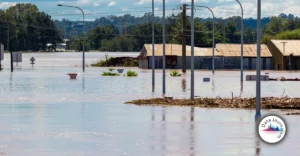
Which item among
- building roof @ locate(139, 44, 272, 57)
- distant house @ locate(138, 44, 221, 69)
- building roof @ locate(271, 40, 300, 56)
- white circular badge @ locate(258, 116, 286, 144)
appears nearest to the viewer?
white circular badge @ locate(258, 116, 286, 144)

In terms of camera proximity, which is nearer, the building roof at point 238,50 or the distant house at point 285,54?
the distant house at point 285,54

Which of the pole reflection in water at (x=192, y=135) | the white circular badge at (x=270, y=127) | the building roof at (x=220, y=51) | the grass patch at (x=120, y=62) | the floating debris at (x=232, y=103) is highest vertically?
the building roof at (x=220, y=51)

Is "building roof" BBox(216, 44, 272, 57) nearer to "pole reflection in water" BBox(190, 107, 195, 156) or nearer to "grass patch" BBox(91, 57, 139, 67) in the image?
"grass patch" BBox(91, 57, 139, 67)

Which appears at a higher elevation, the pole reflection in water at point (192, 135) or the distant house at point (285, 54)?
the distant house at point (285, 54)

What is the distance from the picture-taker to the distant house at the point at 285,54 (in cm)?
14225

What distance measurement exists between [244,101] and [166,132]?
15.4m

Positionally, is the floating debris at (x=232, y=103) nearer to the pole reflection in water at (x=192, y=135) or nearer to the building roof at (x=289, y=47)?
the pole reflection in water at (x=192, y=135)

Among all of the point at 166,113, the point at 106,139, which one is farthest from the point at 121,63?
the point at 106,139

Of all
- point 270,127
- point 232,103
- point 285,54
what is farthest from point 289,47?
point 270,127

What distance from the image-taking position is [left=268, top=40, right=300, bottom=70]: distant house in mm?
142250

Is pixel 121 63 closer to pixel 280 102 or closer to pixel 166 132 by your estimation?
pixel 280 102

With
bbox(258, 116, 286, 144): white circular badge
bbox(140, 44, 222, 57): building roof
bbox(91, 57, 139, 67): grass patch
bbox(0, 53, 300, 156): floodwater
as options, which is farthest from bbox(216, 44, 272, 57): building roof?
bbox(258, 116, 286, 144): white circular badge

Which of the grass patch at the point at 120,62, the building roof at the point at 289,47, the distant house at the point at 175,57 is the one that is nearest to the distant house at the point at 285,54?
the building roof at the point at 289,47

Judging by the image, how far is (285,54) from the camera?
141625 millimetres
